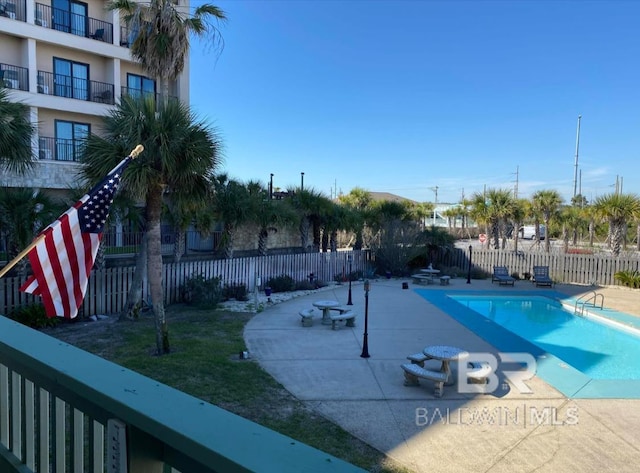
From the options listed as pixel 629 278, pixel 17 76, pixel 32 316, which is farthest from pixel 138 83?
pixel 629 278

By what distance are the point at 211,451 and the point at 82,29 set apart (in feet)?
90.7

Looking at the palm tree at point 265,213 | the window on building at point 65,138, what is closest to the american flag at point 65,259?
the palm tree at point 265,213

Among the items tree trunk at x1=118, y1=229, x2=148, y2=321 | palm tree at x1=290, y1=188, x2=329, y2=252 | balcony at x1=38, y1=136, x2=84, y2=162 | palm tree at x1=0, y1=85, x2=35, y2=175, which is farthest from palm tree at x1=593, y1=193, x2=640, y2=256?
balcony at x1=38, y1=136, x2=84, y2=162

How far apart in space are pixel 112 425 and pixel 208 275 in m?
15.1

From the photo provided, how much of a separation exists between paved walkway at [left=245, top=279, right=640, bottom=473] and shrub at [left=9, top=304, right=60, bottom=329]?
5.06 meters

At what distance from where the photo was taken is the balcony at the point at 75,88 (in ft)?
72.1

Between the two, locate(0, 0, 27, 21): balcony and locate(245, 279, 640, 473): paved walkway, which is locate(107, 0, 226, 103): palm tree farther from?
locate(0, 0, 27, 21): balcony

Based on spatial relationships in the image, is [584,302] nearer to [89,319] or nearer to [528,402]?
[528,402]

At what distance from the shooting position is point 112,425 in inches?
55.9

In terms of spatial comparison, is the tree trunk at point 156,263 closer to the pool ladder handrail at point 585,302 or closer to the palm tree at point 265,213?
the palm tree at point 265,213

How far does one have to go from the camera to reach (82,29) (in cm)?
2338

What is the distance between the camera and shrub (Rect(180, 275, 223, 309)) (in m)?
14.6

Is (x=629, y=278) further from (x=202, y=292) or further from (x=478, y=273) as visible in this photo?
(x=202, y=292)

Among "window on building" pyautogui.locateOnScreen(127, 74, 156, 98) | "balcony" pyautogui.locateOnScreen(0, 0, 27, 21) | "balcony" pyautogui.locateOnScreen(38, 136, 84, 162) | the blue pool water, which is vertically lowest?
the blue pool water
